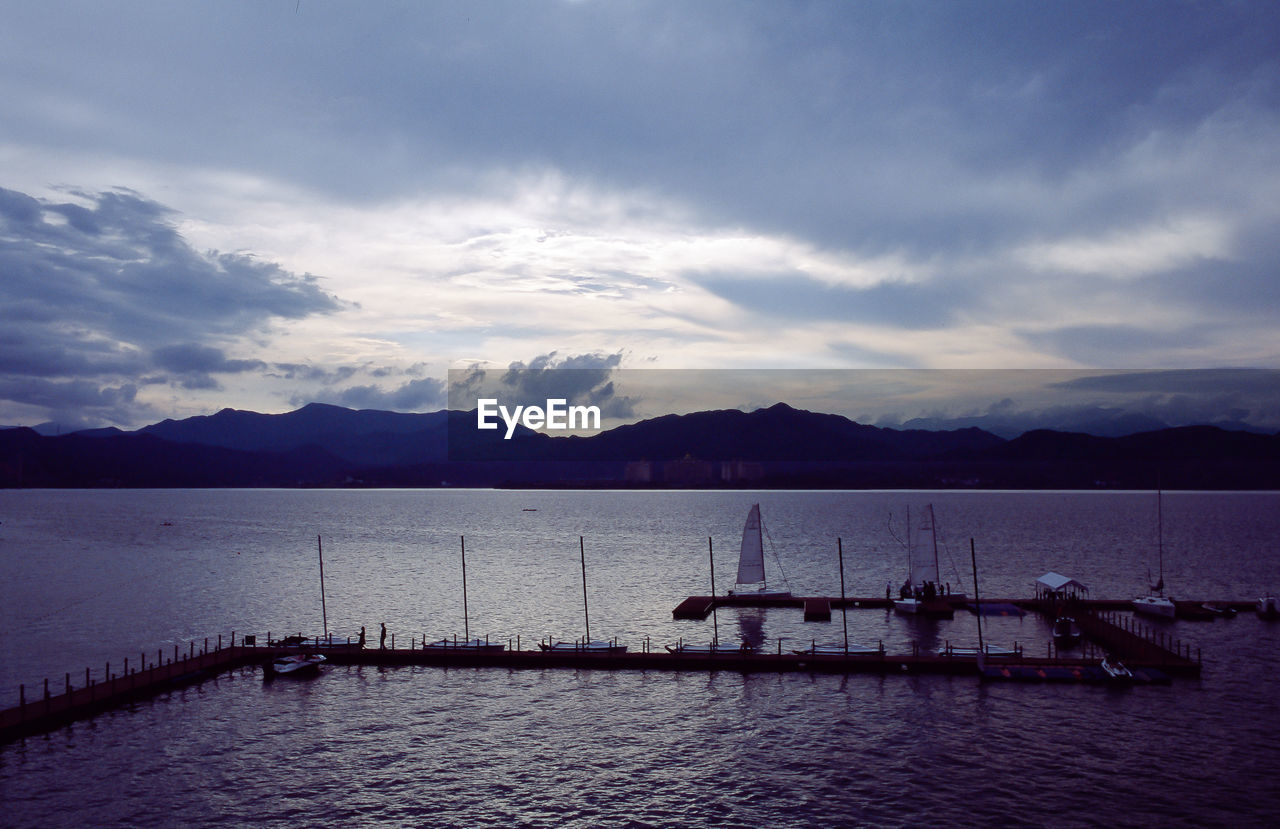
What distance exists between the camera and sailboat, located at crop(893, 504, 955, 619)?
80062 mm

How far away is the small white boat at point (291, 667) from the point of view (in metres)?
56.7

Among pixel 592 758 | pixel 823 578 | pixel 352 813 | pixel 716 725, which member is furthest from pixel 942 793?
pixel 823 578

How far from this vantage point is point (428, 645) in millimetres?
63844

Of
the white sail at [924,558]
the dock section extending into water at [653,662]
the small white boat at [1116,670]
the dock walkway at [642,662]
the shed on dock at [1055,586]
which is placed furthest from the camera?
the white sail at [924,558]

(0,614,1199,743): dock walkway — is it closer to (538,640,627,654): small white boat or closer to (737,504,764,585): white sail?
(538,640,627,654): small white boat

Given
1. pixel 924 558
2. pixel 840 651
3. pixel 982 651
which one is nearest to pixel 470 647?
pixel 840 651

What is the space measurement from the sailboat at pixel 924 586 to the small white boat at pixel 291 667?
51857 mm

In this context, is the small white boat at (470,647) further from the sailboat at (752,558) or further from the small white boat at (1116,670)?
the small white boat at (1116,670)

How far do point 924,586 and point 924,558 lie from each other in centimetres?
442

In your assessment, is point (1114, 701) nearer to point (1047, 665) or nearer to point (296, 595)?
point (1047, 665)

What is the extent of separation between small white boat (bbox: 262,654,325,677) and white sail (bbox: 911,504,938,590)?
5662cm

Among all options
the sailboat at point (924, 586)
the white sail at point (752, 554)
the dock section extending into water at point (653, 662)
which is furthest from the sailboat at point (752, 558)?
the dock section extending into water at point (653, 662)

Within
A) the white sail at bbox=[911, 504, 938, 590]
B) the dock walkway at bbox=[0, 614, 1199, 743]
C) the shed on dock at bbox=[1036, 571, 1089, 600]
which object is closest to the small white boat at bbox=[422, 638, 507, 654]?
the dock walkway at bbox=[0, 614, 1199, 743]

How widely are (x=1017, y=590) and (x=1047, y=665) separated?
42465 mm
